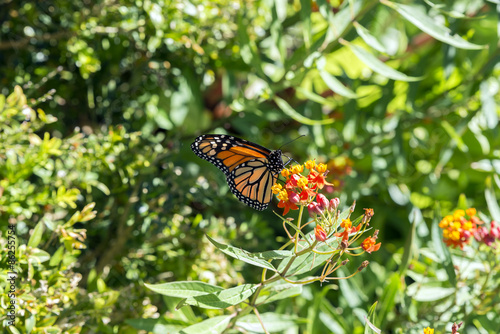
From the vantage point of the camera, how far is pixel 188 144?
1.81m

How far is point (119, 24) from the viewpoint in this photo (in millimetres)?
1612

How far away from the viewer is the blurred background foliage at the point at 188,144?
137cm

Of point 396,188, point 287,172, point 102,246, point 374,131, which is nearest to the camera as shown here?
point 287,172

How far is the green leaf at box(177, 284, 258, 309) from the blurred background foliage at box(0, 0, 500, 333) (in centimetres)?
30

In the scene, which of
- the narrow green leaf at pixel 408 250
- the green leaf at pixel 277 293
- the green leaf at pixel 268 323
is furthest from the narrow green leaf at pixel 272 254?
the narrow green leaf at pixel 408 250

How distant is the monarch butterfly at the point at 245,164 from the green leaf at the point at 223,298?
39 centimetres

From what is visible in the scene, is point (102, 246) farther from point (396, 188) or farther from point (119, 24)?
point (396, 188)

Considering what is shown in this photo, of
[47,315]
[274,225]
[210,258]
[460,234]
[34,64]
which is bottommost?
[274,225]

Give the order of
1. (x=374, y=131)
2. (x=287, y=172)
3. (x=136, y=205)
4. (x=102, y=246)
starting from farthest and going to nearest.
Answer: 1. (x=374, y=131)
2. (x=102, y=246)
3. (x=136, y=205)
4. (x=287, y=172)

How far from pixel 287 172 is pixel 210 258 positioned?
653 mm

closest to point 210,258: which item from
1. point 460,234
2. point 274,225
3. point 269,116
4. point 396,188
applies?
point 274,225

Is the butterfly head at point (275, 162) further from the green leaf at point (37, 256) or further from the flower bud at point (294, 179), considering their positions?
the green leaf at point (37, 256)

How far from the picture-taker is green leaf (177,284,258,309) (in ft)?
3.32

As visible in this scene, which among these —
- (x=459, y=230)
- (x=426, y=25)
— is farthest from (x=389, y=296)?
(x=426, y=25)
